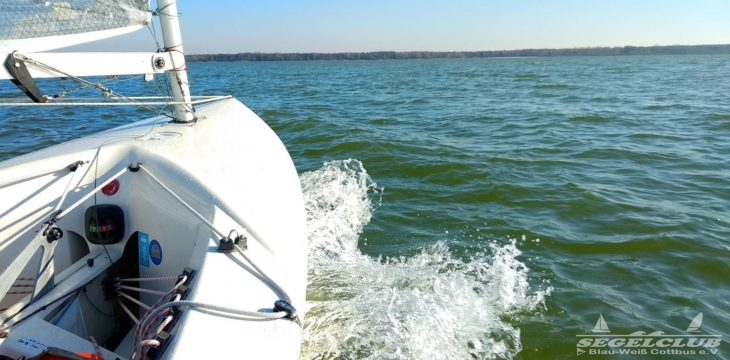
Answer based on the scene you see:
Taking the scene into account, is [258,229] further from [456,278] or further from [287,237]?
[456,278]

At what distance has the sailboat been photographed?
2.11 metres

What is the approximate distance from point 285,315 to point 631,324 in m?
2.92

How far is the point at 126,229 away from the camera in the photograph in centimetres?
294

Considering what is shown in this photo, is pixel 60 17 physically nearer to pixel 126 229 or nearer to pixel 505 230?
pixel 126 229

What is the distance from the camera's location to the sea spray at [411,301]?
3266mm

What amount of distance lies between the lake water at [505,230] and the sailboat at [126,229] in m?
1.13

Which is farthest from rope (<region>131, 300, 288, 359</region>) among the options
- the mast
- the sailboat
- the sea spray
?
the mast

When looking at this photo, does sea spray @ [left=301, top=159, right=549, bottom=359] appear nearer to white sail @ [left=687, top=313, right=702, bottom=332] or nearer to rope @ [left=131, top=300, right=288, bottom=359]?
white sail @ [left=687, top=313, right=702, bottom=332]

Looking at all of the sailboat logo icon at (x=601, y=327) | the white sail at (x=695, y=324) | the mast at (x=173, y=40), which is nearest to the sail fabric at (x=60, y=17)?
the mast at (x=173, y=40)

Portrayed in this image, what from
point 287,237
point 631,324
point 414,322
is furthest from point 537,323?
point 287,237

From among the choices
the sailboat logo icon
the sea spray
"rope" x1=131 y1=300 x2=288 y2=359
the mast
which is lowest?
the sailboat logo icon

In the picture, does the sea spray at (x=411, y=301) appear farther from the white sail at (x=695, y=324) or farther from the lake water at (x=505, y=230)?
the white sail at (x=695, y=324)

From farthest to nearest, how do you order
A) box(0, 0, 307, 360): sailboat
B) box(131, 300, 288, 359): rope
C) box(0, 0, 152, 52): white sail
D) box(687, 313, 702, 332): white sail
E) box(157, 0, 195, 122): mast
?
1. box(687, 313, 702, 332): white sail
2. box(157, 0, 195, 122): mast
3. box(0, 0, 152, 52): white sail
4. box(0, 0, 307, 360): sailboat
5. box(131, 300, 288, 359): rope

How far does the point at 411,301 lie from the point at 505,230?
1.94m
